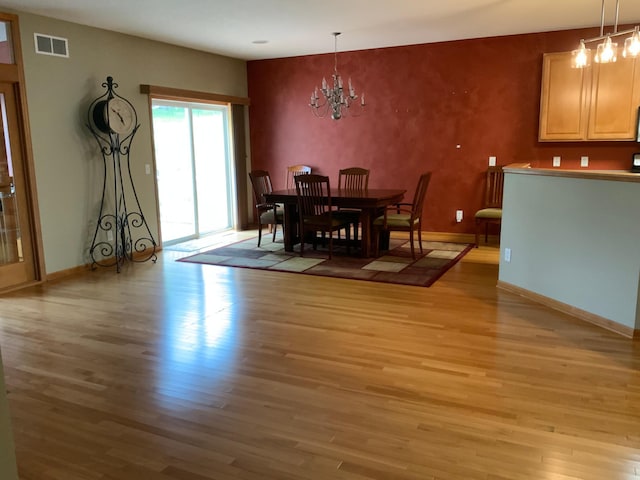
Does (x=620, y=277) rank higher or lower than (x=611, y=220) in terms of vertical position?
lower

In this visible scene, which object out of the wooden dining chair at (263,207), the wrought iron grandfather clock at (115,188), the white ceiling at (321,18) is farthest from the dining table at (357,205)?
the white ceiling at (321,18)

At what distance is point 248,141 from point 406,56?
283cm

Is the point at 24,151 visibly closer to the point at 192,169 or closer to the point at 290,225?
the point at 192,169

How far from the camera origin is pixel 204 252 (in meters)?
6.50

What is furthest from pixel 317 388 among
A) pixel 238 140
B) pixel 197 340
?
pixel 238 140

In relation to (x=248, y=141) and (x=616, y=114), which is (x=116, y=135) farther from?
(x=616, y=114)

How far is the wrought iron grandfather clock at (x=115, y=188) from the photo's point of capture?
5.51 m

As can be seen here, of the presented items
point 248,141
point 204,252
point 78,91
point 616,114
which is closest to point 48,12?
point 78,91

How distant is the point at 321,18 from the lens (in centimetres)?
532

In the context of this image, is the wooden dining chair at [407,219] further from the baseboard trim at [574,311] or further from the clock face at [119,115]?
the clock face at [119,115]

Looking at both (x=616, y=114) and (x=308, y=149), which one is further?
(x=308, y=149)

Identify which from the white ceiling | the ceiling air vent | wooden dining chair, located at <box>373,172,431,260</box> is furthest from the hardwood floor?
the white ceiling

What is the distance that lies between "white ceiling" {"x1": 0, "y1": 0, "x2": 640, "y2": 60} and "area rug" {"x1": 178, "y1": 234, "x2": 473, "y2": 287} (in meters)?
2.58

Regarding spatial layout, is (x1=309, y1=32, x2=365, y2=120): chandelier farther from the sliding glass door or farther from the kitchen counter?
the kitchen counter
